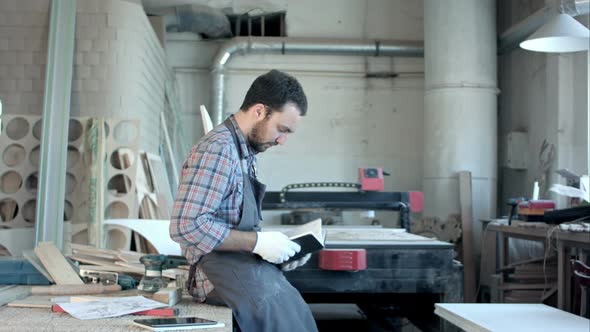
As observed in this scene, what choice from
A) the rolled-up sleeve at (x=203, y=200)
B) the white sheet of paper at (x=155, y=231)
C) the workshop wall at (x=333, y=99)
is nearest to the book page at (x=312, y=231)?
the rolled-up sleeve at (x=203, y=200)

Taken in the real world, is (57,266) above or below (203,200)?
below

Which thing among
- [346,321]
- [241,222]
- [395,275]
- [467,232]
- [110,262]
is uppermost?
[241,222]

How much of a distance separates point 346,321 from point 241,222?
309 centimetres

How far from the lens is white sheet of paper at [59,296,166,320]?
5.58ft

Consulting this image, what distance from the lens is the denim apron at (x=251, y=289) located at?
6.07ft

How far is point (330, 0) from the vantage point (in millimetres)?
7879

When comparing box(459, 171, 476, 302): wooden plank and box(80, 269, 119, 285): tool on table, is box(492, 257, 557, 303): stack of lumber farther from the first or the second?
box(80, 269, 119, 285): tool on table

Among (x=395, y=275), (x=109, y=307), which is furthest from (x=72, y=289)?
(x=395, y=275)

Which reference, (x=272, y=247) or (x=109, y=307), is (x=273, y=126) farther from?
(x=109, y=307)

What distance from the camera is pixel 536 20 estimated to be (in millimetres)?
6117

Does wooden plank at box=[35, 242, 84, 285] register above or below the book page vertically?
below

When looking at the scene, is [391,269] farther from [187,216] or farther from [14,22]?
[14,22]

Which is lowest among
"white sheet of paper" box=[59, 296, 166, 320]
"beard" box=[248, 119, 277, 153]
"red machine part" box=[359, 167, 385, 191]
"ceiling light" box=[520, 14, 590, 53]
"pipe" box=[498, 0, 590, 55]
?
"white sheet of paper" box=[59, 296, 166, 320]


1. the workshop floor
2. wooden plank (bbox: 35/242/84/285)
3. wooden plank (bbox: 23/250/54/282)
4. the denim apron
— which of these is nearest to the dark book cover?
the denim apron
